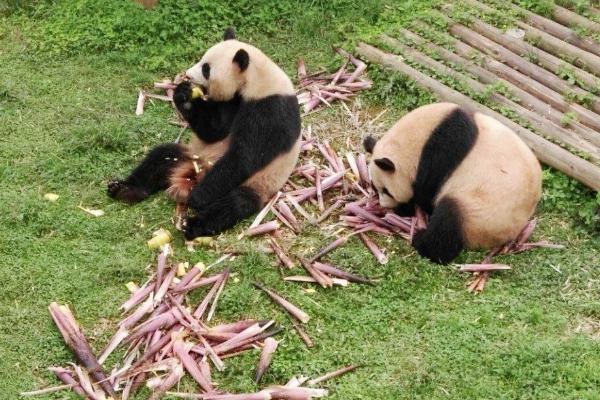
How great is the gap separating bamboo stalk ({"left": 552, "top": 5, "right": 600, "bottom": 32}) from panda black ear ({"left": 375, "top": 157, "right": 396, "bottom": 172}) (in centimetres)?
324

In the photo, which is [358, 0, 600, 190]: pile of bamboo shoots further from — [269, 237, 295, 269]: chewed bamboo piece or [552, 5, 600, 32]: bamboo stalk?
[269, 237, 295, 269]: chewed bamboo piece

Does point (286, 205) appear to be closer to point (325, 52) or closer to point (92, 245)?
point (92, 245)

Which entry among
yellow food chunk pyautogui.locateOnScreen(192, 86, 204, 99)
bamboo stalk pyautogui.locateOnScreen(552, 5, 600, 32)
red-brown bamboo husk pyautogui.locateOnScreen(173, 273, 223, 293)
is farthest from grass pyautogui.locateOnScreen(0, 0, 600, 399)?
bamboo stalk pyautogui.locateOnScreen(552, 5, 600, 32)

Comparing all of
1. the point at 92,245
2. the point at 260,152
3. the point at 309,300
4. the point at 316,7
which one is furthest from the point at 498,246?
the point at 316,7

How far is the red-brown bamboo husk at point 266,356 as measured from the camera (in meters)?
4.51

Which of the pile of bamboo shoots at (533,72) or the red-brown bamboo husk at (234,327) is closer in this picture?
the red-brown bamboo husk at (234,327)

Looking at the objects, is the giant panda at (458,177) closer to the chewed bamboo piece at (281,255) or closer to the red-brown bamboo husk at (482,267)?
the red-brown bamboo husk at (482,267)

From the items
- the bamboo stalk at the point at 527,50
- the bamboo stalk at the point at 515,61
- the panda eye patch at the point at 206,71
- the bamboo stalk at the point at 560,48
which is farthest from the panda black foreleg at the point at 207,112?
the bamboo stalk at the point at 560,48

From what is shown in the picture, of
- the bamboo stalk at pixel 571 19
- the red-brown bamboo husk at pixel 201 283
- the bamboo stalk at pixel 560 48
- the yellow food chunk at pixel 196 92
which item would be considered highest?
the yellow food chunk at pixel 196 92

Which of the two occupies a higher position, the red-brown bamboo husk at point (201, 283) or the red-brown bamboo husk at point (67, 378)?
the red-brown bamboo husk at point (201, 283)

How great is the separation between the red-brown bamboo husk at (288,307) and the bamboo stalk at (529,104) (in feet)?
9.62

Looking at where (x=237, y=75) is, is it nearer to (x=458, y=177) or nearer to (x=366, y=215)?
(x=366, y=215)

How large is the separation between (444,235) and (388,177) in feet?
2.15

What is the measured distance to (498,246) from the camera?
5594 mm
